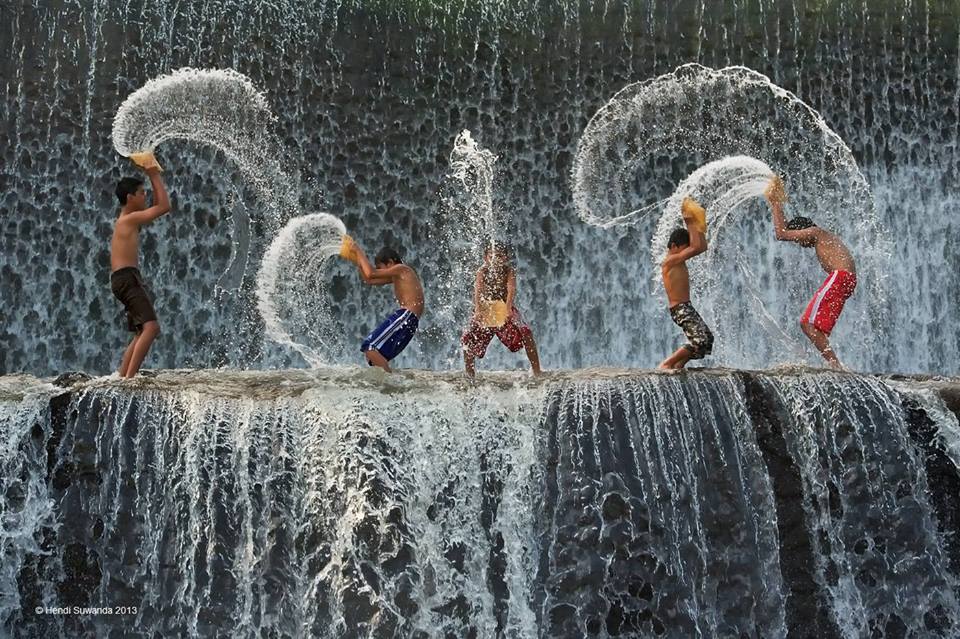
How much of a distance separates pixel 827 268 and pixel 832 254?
0.11 metres

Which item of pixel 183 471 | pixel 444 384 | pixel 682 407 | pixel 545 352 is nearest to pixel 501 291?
pixel 444 384

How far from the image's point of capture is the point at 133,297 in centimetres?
829

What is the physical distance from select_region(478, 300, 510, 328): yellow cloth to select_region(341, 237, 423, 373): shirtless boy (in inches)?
17.5

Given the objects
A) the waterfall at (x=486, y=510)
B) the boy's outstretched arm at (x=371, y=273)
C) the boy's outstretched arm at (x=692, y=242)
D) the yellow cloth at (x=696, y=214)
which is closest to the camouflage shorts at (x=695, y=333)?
the boy's outstretched arm at (x=692, y=242)

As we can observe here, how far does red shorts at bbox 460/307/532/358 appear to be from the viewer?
8.55 metres

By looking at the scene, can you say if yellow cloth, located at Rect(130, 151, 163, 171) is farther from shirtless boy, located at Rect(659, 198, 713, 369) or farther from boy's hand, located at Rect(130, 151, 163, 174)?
shirtless boy, located at Rect(659, 198, 713, 369)

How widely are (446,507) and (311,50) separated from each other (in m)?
7.29

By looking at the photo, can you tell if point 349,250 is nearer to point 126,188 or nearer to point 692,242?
point 126,188

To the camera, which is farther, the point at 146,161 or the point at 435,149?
the point at 435,149

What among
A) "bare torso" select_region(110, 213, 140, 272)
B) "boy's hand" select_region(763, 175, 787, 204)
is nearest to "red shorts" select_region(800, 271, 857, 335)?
"boy's hand" select_region(763, 175, 787, 204)

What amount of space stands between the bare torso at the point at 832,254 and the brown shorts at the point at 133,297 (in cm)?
403

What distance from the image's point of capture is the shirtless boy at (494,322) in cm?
856

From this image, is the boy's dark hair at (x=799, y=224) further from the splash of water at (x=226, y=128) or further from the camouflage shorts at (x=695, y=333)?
the splash of water at (x=226, y=128)

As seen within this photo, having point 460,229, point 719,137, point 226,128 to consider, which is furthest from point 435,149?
point 719,137
